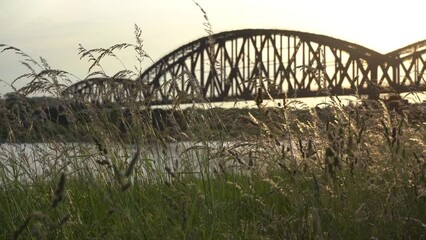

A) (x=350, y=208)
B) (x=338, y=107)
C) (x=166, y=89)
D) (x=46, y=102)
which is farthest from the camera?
(x=46, y=102)

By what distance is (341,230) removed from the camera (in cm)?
391

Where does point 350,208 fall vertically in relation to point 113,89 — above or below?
below

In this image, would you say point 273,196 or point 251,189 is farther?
point 273,196

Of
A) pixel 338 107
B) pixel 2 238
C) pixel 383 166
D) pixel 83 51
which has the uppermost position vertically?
pixel 83 51

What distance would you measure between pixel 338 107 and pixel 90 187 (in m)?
2.04

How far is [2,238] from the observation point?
4.89 metres

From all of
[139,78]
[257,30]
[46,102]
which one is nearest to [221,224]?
[139,78]

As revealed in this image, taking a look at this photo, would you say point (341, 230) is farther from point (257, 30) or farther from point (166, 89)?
point (257, 30)

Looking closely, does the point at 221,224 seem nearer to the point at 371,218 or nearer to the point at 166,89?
the point at 371,218

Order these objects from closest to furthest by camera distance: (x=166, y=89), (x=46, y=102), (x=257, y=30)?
(x=166, y=89), (x=46, y=102), (x=257, y=30)

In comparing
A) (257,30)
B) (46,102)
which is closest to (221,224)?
(46,102)

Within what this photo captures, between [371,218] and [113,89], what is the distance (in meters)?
2.26

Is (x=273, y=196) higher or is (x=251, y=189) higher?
(x=251, y=189)

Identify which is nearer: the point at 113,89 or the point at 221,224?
the point at 221,224
